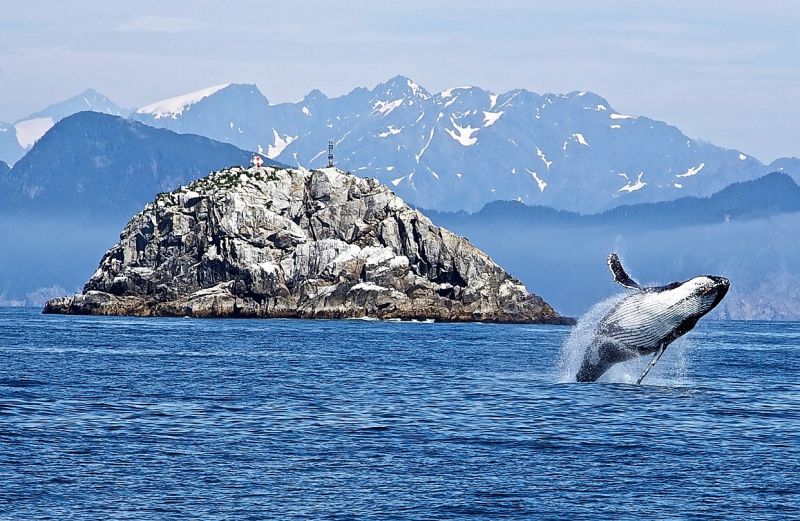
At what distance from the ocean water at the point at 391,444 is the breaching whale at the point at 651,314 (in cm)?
274

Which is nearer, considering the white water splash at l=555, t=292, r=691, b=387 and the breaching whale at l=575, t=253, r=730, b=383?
the breaching whale at l=575, t=253, r=730, b=383

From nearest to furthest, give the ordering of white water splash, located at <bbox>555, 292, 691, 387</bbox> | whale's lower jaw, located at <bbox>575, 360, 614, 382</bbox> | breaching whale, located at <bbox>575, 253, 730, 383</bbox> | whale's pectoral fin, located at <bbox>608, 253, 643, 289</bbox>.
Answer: breaching whale, located at <bbox>575, 253, 730, 383</bbox>, whale's pectoral fin, located at <bbox>608, 253, 643, 289</bbox>, white water splash, located at <bbox>555, 292, 691, 387</bbox>, whale's lower jaw, located at <bbox>575, 360, 614, 382</bbox>

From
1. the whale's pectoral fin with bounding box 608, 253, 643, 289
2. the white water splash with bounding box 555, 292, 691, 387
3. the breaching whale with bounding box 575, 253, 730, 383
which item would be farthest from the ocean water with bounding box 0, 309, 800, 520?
the whale's pectoral fin with bounding box 608, 253, 643, 289

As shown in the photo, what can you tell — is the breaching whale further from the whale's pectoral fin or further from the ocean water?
the ocean water

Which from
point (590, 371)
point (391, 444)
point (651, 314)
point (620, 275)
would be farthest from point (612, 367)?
point (391, 444)

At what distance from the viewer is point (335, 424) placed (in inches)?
2051

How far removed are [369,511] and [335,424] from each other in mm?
15911

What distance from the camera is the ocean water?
37.2m

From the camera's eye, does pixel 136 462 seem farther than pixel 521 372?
No

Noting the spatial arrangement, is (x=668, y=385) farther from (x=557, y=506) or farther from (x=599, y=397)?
(x=557, y=506)

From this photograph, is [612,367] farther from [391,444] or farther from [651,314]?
[391,444]

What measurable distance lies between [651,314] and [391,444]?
14.2 m

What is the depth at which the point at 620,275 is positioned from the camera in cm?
5641

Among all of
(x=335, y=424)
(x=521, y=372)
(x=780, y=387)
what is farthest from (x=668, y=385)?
(x=335, y=424)
